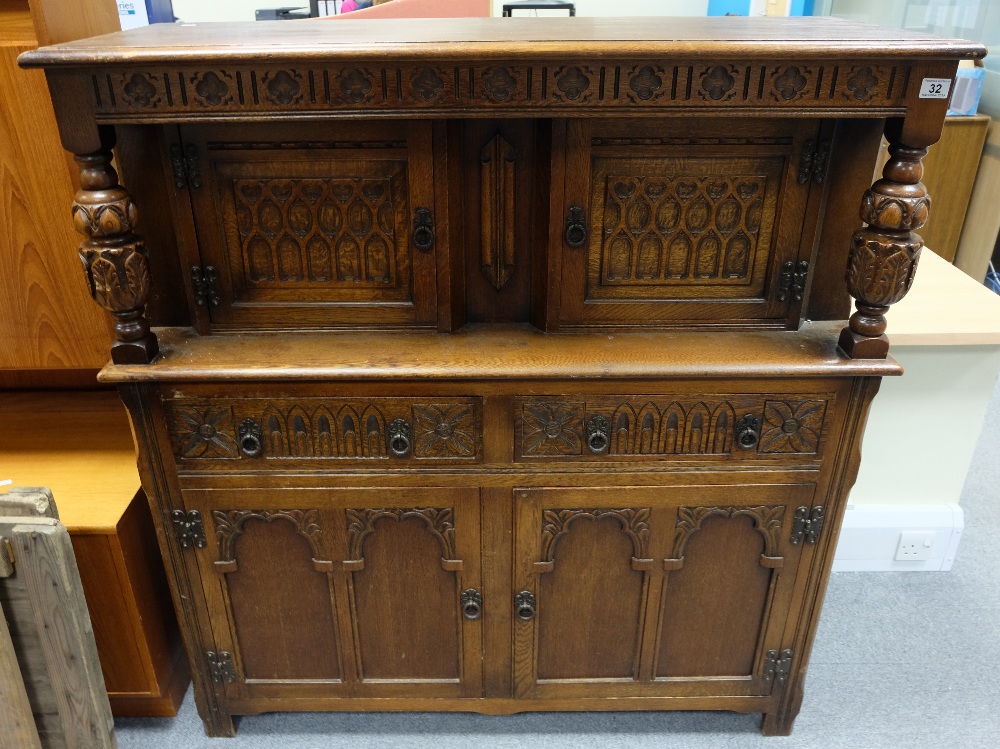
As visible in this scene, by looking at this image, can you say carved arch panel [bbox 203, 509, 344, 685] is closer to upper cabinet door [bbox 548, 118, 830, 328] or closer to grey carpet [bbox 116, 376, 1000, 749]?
grey carpet [bbox 116, 376, 1000, 749]

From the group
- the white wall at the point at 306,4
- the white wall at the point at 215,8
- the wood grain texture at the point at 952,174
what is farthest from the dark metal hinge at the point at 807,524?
the white wall at the point at 215,8

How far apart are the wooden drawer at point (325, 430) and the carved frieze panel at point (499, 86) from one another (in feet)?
1.65

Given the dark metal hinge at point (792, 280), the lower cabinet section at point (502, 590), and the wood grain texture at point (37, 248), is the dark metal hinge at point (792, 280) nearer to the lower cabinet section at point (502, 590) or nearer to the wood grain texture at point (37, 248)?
the lower cabinet section at point (502, 590)

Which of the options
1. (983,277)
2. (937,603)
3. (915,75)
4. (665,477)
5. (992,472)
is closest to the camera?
(915,75)

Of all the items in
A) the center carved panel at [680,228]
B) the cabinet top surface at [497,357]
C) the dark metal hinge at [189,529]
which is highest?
the center carved panel at [680,228]

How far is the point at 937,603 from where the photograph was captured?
6.86ft

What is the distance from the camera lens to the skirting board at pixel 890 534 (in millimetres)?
2141

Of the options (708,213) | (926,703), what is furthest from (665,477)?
(926,703)

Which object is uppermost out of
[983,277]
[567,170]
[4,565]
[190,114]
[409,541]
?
[190,114]

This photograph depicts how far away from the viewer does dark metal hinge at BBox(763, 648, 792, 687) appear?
1.65 m

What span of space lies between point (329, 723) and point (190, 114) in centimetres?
133

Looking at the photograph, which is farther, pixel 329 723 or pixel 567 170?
pixel 329 723

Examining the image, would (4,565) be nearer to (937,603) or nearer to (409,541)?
(409,541)

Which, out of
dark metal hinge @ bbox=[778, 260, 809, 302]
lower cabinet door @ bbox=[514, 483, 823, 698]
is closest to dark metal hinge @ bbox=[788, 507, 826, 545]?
lower cabinet door @ bbox=[514, 483, 823, 698]
